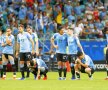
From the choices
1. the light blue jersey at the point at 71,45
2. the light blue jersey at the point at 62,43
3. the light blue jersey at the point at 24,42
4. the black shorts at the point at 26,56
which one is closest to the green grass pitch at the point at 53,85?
the black shorts at the point at 26,56

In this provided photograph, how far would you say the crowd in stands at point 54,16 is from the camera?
109 feet

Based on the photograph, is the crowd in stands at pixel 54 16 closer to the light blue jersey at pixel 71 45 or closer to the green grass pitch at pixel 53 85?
the light blue jersey at pixel 71 45

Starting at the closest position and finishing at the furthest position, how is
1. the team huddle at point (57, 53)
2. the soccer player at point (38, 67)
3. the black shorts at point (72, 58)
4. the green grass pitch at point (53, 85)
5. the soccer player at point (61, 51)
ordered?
A: the green grass pitch at point (53, 85) → the soccer player at point (38, 67) → the team huddle at point (57, 53) → the black shorts at point (72, 58) → the soccer player at point (61, 51)

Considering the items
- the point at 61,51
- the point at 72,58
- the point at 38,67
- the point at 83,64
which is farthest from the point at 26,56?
the point at 83,64

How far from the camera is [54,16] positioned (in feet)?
115

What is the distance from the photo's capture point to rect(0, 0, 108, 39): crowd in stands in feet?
109

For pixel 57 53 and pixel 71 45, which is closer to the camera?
pixel 57 53

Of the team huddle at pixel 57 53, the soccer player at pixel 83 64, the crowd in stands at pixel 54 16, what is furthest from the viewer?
the crowd in stands at pixel 54 16

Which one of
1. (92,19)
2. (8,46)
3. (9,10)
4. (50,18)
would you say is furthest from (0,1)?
(8,46)

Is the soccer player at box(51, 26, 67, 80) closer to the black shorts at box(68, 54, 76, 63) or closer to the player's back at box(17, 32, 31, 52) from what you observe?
the black shorts at box(68, 54, 76, 63)

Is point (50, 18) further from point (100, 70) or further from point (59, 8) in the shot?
point (100, 70)

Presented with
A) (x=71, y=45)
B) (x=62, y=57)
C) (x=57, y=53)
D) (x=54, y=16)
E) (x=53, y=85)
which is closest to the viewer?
(x=53, y=85)

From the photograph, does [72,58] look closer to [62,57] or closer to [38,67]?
[62,57]

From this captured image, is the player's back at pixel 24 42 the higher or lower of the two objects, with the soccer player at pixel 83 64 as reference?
higher
